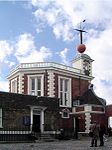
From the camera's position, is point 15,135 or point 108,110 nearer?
point 15,135

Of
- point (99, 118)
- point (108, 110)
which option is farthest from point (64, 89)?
point (108, 110)

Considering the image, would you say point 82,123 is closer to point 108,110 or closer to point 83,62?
point 108,110

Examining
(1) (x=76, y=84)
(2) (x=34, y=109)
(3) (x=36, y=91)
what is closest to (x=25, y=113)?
(2) (x=34, y=109)

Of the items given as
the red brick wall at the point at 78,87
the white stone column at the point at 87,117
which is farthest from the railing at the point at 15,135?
the red brick wall at the point at 78,87

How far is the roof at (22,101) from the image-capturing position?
39191 millimetres

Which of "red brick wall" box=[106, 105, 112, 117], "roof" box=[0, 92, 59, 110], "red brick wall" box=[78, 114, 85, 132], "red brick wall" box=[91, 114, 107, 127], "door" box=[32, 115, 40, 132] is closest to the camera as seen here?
"roof" box=[0, 92, 59, 110]

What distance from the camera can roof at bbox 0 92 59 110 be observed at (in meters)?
39.2

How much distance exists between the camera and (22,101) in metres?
40.5

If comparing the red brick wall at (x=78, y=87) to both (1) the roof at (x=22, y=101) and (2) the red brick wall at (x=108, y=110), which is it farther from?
(1) the roof at (x=22, y=101)

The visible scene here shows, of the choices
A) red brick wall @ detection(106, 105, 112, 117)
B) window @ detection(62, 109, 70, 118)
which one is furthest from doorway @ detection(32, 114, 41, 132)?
red brick wall @ detection(106, 105, 112, 117)

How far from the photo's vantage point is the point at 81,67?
187 feet

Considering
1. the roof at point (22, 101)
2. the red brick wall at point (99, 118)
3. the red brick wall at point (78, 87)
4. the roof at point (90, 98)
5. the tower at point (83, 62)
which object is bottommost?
the red brick wall at point (99, 118)

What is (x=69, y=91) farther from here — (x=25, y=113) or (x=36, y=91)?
(x=25, y=113)

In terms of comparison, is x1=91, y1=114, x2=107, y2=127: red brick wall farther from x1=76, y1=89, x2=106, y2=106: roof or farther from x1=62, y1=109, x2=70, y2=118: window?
x1=62, y1=109, x2=70, y2=118: window
